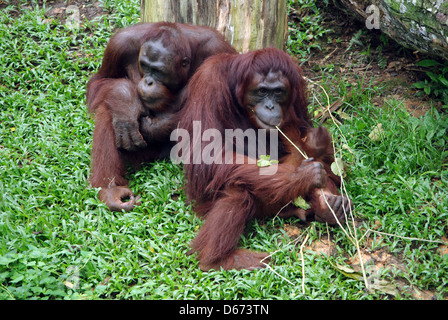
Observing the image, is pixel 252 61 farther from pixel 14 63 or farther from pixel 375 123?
pixel 14 63

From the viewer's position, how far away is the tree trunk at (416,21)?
409cm

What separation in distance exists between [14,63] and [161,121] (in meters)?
2.13

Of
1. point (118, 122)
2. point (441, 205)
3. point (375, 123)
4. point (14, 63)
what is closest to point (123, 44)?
point (118, 122)

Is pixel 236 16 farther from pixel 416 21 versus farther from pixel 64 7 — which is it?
pixel 64 7

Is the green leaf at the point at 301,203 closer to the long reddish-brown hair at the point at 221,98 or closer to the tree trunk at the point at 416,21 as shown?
the long reddish-brown hair at the point at 221,98

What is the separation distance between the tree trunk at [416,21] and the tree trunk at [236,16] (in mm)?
884

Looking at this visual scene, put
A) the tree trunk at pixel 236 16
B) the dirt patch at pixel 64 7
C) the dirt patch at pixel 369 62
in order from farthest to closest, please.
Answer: the dirt patch at pixel 64 7, the dirt patch at pixel 369 62, the tree trunk at pixel 236 16

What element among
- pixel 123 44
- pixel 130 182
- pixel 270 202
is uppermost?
pixel 123 44

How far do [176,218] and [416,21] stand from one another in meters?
2.40

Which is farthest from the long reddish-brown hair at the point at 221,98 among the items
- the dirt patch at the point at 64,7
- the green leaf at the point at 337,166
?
the dirt patch at the point at 64,7

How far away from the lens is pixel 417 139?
4402 mm

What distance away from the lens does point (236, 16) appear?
15.0 feet

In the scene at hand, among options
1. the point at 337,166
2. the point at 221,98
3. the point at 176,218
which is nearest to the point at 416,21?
the point at 337,166

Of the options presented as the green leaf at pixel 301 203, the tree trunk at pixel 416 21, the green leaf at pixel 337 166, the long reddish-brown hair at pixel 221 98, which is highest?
the tree trunk at pixel 416 21
